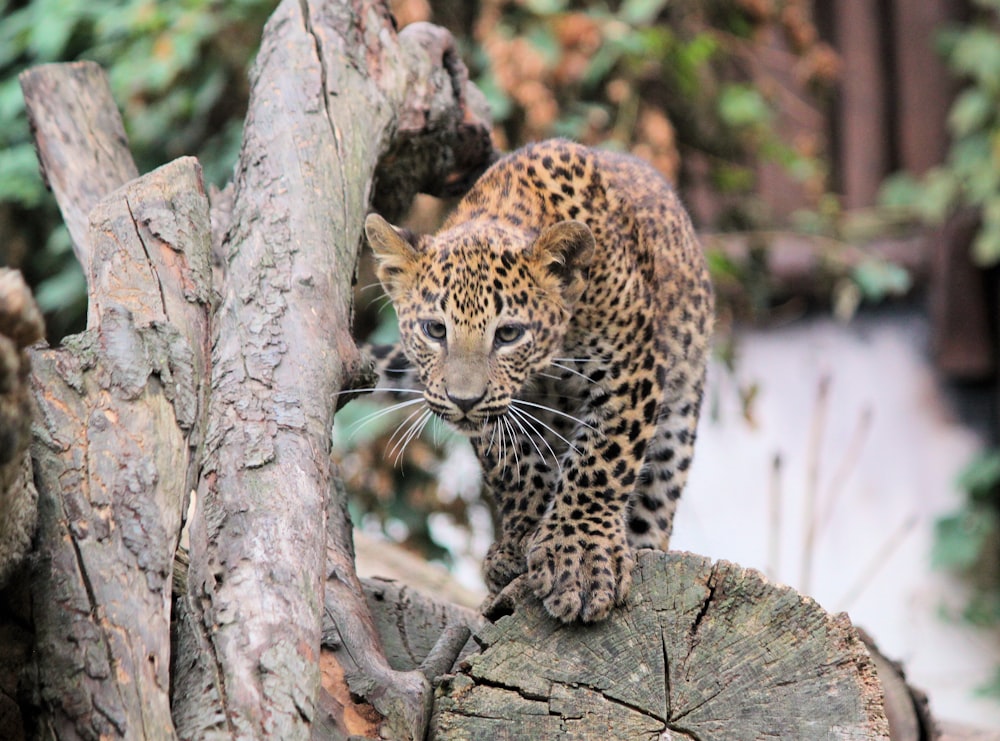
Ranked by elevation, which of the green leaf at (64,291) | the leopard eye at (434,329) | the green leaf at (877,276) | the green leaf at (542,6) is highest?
the green leaf at (542,6)

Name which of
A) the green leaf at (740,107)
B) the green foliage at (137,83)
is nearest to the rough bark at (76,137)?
the green foliage at (137,83)

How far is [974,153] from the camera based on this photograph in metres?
9.82

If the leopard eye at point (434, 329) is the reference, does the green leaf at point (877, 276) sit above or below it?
below

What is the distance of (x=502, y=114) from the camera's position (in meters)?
7.91

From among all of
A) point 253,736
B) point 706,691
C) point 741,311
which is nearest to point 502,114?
point 741,311

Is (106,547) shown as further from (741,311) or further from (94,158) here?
(741,311)

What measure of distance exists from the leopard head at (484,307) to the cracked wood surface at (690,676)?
0.99 meters

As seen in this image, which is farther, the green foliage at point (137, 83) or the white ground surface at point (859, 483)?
the white ground surface at point (859, 483)

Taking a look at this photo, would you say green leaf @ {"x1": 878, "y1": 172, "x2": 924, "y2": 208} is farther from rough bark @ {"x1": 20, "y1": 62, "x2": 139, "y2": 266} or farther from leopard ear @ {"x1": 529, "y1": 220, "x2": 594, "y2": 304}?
rough bark @ {"x1": 20, "y1": 62, "x2": 139, "y2": 266}

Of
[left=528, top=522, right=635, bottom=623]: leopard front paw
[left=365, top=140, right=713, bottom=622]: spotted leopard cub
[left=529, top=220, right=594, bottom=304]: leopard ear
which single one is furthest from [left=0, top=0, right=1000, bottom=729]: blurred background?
[left=528, top=522, right=635, bottom=623]: leopard front paw

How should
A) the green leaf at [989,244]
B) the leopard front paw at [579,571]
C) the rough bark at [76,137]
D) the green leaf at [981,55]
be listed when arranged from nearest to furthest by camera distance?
the leopard front paw at [579,571]
the rough bark at [76,137]
the green leaf at [989,244]
the green leaf at [981,55]

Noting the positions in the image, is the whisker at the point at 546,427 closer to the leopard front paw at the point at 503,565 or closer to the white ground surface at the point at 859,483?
the leopard front paw at the point at 503,565

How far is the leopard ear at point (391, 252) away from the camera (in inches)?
185

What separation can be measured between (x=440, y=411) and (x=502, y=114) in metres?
3.87
